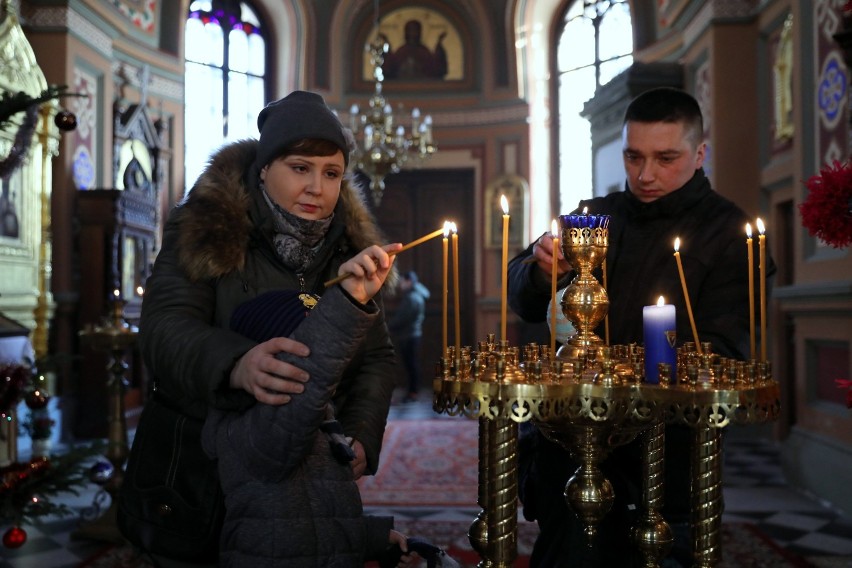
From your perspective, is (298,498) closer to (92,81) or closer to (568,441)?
(568,441)

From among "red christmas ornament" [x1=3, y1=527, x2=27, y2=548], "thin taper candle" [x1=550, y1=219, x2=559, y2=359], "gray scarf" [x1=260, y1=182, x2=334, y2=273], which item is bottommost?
"red christmas ornament" [x1=3, y1=527, x2=27, y2=548]

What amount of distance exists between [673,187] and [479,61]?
11799 millimetres

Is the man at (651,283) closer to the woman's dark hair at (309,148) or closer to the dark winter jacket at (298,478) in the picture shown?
the woman's dark hair at (309,148)

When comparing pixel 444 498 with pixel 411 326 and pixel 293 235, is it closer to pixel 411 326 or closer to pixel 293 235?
→ pixel 293 235

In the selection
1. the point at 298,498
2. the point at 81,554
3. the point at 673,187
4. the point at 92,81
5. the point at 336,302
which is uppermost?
the point at 92,81

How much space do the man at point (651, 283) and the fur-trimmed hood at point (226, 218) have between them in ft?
1.40

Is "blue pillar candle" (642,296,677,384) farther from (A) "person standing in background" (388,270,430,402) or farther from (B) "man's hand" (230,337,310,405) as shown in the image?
(A) "person standing in background" (388,270,430,402)

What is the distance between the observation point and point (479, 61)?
13477mm

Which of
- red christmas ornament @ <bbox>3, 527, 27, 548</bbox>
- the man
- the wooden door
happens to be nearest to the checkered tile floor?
red christmas ornament @ <bbox>3, 527, 27, 548</bbox>

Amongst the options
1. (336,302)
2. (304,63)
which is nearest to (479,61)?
(304,63)

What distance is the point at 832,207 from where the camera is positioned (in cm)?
267

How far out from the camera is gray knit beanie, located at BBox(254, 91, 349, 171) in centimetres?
182

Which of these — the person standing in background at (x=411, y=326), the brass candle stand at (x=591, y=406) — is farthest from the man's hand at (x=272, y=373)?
the person standing in background at (x=411, y=326)

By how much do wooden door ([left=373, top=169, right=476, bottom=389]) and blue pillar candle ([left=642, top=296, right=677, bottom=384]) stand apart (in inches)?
465
